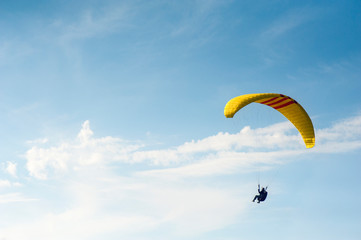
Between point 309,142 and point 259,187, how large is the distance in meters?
5.71

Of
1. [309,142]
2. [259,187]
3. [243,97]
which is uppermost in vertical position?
[243,97]

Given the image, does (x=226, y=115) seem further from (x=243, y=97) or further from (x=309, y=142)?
(x=309, y=142)

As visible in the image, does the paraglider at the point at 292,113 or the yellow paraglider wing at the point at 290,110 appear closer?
the yellow paraglider wing at the point at 290,110

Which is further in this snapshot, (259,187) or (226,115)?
(259,187)

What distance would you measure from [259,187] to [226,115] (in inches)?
295

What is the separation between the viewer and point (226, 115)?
3275cm

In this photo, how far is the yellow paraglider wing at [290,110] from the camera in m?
32.8

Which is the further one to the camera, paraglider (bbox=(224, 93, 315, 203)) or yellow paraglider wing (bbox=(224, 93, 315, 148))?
paraglider (bbox=(224, 93, 315, 203))

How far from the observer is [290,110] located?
35.4 m

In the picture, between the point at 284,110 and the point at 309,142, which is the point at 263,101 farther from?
the point at 309,142

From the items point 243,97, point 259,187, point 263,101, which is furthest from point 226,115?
point 259,187

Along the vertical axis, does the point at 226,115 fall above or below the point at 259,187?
above

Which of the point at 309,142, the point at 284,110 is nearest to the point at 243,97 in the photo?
the point at 284,110

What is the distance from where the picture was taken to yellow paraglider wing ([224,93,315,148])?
32781 mm
